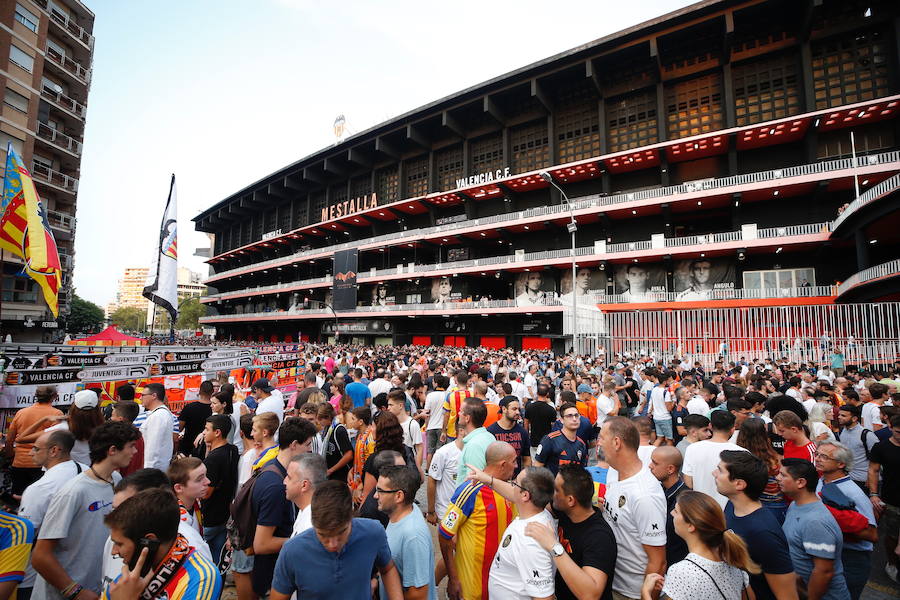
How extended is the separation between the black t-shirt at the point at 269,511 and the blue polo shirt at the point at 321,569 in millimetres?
847

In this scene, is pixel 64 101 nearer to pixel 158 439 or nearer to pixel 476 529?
pixel 158 439

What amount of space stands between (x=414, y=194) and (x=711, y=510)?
128 ft

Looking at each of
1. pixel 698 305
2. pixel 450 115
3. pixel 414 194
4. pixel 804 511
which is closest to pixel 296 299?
pixel 414 194

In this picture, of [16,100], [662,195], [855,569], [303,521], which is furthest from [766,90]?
[16,100]

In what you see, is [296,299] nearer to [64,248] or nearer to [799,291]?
[64,248]

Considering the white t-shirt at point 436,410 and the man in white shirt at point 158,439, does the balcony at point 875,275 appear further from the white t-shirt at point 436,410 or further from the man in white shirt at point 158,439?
the man in white shirt at point 158,439

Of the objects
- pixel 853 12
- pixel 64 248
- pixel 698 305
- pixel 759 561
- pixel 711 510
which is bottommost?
pixel 759 561

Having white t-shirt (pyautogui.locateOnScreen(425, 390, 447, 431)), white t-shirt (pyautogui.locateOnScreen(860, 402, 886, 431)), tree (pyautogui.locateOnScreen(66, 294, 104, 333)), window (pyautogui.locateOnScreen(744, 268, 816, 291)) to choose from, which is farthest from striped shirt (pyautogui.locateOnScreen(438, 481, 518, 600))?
tree (pyautogui.locateOnScreen(66, 294, 104, 333))

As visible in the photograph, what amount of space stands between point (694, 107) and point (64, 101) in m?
41.9

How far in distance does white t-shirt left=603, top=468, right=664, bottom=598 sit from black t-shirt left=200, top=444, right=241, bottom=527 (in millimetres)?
3411

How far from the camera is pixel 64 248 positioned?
28.2 meters

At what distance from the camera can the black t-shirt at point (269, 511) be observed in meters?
2.87

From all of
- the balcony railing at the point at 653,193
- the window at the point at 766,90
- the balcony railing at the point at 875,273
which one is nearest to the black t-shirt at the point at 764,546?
the balcony railing at the point at 875,273

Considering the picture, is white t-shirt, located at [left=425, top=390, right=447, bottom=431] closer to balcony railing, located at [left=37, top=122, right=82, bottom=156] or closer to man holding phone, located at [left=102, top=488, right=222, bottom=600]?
man holding phone, located at [left=102, top=488, right=222, bottom=600]
